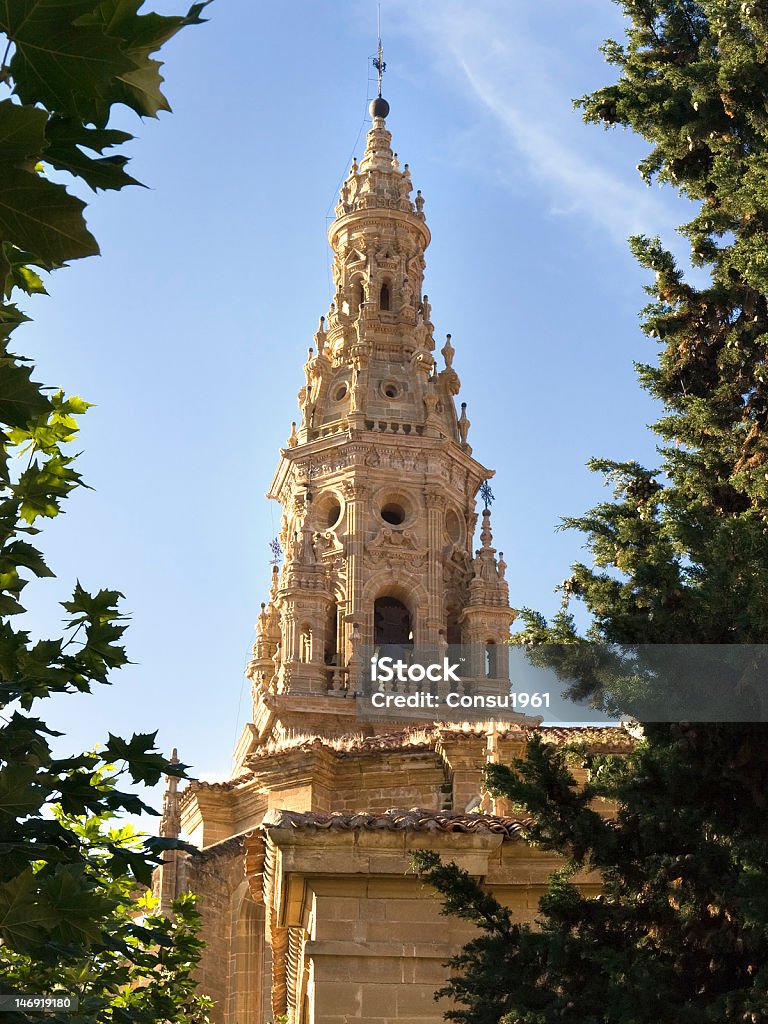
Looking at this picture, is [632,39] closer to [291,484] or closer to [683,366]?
[683,366]

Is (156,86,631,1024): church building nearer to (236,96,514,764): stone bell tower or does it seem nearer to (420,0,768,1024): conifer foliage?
(236,96,514,764): stone bell tower

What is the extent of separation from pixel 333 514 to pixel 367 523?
5.40ft

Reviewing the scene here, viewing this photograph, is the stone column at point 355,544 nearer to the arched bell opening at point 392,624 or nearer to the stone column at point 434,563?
the arched bell opening at point 392,624

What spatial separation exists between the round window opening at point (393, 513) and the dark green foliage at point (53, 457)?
35.2 metres

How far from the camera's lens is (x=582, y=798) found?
412 inches

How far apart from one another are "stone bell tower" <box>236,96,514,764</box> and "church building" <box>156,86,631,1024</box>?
2.6 inches

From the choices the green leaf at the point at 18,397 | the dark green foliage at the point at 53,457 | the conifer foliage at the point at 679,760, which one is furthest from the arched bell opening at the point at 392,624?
the green leaf at the point at 18,397

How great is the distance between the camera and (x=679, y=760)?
1048 centimetres

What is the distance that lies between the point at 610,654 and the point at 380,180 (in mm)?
43611

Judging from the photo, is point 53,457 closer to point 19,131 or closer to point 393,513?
point 19,131

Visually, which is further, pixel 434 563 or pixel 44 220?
pixel 434 563

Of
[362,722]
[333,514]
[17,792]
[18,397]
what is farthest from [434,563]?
[18,397]

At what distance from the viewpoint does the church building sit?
476 inches

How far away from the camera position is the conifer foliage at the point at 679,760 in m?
9.77
